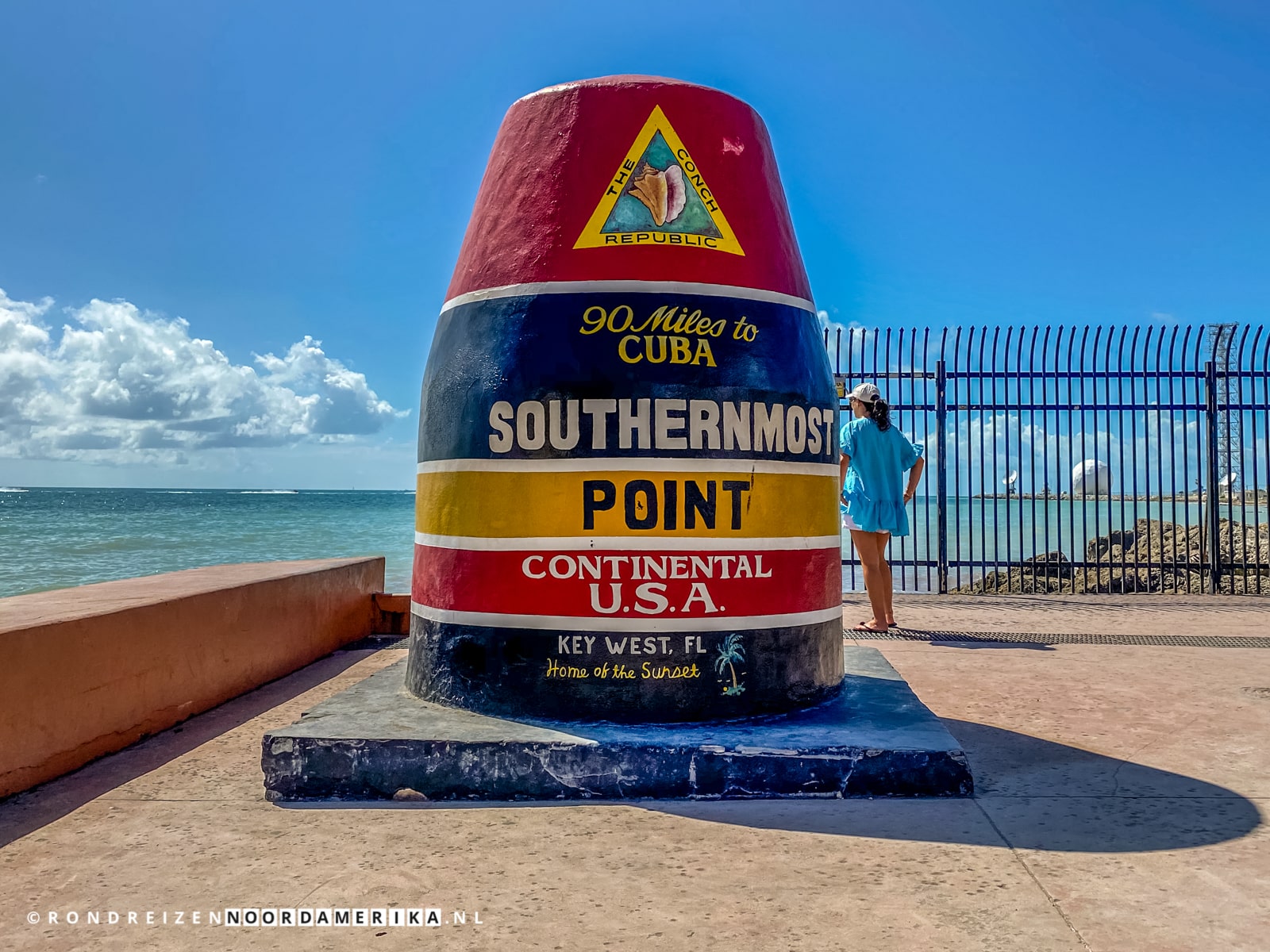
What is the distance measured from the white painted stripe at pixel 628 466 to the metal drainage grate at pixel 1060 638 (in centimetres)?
359

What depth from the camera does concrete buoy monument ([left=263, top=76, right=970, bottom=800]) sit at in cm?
339

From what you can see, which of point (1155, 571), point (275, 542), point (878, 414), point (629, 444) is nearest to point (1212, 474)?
point (1155, 571)

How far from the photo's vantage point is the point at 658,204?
3.89m

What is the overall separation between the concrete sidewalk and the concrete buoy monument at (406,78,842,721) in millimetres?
630

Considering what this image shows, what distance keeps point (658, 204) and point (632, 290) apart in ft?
1.31

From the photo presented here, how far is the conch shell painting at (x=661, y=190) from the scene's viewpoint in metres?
3.89

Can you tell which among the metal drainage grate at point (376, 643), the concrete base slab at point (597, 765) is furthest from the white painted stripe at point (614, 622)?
the metal drainage grate at point (376, 643)

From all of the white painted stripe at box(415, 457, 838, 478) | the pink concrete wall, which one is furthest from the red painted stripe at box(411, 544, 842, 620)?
the pink concrete wall

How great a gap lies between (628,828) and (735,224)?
92.9 inches

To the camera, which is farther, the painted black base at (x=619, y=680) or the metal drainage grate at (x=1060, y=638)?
the metal drainage grate at (x=1060, y=638)

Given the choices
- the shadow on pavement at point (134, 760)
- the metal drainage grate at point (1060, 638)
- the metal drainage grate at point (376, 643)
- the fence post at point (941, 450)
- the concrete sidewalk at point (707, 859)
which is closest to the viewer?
the concrete sidewalk at point (707, 859)

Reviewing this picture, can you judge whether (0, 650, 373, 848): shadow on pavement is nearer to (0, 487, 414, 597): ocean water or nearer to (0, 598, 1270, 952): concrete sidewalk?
(0, 598, 1270, 952): concrete sidewalk

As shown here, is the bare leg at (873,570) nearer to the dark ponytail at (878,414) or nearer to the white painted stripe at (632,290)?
the dark ponytail at (878,414)

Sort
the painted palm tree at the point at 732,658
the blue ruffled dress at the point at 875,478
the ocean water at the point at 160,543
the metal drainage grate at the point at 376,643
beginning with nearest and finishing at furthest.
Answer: the painted palm tree at the point at 732,658, the metal drainage grate at the point at 376,643, the blue ruffled dress at the point at 875,478, the ocean water at the point at 160,543
